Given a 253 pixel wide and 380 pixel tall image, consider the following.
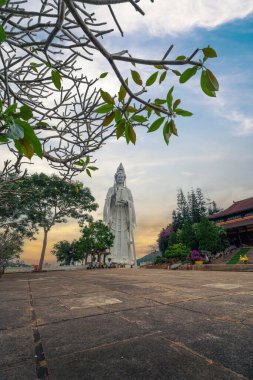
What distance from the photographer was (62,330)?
5.69 ft

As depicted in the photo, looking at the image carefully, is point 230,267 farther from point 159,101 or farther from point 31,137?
point 31,137

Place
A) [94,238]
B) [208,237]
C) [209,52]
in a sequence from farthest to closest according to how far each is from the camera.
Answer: [94,238], [208,237], [209,52]

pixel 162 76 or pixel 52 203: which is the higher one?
pixel 52 203

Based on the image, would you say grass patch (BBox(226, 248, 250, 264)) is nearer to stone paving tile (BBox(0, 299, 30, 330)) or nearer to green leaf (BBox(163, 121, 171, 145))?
stone paving tile (BBox(0, 299, 30, 330))

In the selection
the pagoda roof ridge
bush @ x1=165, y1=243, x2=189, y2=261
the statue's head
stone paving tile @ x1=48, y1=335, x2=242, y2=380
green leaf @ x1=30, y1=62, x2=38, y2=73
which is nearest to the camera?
stone paving tile @ x1=48, y1=335, x2=242, y2=380

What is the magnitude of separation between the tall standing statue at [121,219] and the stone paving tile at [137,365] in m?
23.7

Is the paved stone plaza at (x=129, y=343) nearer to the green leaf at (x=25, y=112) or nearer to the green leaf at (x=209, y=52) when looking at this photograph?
the green leaf at (x=25, y=112)

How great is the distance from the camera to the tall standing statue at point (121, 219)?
25.0m

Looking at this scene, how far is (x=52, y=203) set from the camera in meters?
20.1

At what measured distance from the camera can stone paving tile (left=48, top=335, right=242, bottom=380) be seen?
1.05m

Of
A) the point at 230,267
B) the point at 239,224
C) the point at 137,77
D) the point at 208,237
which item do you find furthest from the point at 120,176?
the point at 137,77

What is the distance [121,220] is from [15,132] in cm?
2606

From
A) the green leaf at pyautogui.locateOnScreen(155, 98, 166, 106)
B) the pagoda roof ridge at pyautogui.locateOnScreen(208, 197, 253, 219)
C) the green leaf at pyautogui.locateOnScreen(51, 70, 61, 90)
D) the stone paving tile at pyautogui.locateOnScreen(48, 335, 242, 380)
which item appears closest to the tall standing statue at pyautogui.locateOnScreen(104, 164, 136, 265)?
the pagoda roof ridge at pyautogui.locateOnScreen(208, 197, 253, 219)

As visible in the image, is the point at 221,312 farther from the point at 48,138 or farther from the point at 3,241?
the point at 3,241
